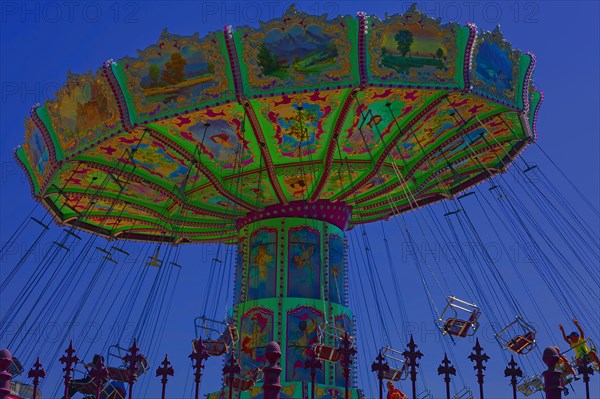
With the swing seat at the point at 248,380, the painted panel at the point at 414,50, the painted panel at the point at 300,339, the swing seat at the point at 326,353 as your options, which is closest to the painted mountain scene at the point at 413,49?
the painted panel at the point at 414,50

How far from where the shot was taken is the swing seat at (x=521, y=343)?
1181 cm

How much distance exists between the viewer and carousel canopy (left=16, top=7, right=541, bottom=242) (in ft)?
41.9

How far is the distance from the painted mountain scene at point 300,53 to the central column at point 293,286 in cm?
461

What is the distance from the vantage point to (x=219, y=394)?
15.0 metres

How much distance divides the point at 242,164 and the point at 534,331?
255 inches

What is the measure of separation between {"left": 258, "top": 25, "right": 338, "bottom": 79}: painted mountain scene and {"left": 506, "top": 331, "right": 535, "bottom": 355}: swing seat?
16.2 feet

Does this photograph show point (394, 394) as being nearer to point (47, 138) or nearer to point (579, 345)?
point (579, 345)

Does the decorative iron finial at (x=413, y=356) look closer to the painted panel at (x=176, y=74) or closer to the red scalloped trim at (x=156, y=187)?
the painted panel at (x=176, y=74)

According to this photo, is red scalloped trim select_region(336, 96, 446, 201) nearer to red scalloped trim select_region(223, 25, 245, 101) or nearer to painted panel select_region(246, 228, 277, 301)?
painted panel select_region(246, 228, 277, 301)

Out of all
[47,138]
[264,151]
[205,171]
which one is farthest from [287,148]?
[47,138]

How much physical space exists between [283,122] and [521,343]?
5.39 meters

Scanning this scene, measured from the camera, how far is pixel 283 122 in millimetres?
14242

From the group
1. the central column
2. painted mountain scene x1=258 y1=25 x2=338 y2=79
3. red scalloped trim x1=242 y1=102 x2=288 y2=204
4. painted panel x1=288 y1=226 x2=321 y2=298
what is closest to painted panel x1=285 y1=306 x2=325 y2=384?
the central column

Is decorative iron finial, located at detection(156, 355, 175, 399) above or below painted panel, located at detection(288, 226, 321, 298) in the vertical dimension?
below
